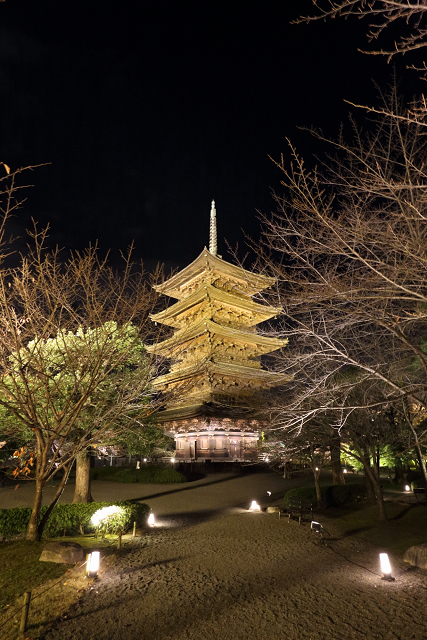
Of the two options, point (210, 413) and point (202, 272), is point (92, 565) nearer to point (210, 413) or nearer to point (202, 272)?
point (210, 413)

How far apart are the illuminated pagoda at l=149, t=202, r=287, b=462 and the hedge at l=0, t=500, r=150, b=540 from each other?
1621 centimetres

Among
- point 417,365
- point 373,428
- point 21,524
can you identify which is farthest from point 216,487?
point 417,365

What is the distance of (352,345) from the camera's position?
9.21 meters

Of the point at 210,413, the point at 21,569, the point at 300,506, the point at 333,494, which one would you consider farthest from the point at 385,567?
the point at 210,413

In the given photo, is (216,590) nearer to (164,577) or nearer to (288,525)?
(164,577)

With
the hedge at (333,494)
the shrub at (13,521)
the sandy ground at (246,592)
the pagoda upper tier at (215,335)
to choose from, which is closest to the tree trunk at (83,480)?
the shrub at (13,521)

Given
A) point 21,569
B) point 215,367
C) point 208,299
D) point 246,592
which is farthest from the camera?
point 208,299

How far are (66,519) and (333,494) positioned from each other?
1161 cm

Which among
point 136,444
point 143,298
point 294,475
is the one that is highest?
point 143,298

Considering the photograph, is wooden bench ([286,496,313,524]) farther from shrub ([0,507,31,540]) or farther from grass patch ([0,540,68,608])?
grass patch ([0,540,68,608])

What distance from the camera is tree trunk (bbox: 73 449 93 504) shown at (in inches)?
601

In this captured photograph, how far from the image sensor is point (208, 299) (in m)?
31.6

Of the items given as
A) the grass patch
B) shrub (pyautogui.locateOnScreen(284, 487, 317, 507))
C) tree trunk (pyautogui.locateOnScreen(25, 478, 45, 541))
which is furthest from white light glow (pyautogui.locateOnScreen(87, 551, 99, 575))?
shrub (pyautogui.locateOnScreen(284, 487, 317, 507))

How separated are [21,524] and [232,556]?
6.09 m
